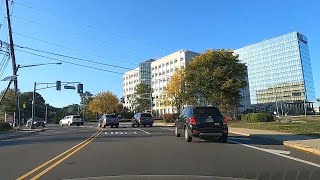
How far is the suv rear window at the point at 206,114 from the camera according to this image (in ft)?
69.4

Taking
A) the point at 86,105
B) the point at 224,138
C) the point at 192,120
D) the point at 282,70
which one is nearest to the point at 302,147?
the point at 224,138

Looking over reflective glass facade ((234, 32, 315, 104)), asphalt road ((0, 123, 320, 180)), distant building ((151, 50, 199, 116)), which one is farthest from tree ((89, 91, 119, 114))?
asphalt road ((0, 123, 320, 180))

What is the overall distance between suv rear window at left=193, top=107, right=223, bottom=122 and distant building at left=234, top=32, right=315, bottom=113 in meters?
114

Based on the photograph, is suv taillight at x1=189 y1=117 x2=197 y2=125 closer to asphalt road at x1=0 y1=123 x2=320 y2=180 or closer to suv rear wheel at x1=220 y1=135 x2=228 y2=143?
suv rear wheel at x1=220 y1=135 x2=228 y2=143

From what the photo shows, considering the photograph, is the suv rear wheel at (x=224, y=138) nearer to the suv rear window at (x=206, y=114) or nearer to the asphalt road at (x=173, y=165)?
the suv rear window at (x=206, y=114)

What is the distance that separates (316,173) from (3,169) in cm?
821

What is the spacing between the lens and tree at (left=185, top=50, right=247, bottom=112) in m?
57.7

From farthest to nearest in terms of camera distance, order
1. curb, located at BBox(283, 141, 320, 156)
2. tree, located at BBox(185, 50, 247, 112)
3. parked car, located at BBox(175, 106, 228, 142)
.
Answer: tree, located at BBox(185, 50, 247, 112)
parked car, located at BBox(175, 106, 228, 142)
curb, located at BBox(283, 141, 320, 156)

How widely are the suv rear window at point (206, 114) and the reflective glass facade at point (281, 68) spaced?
11407cm

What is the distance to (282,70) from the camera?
14425cm

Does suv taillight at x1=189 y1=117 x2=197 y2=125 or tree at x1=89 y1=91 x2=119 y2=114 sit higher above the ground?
tree at x1=89 y1=91 x2=119 y2=114

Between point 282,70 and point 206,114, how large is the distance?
129 meters

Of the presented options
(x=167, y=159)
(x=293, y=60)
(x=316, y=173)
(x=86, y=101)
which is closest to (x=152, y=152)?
(x=167, y=159)

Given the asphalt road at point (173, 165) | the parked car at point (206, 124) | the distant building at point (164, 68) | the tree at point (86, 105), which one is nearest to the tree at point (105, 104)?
the tree at point (86, 105)
